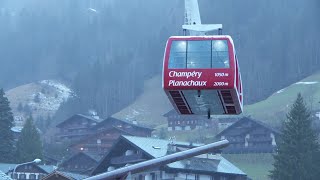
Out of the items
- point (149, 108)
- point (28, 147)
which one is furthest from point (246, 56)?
point (28, 147)

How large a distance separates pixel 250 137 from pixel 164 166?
97.4ft

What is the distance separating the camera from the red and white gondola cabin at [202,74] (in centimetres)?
2259

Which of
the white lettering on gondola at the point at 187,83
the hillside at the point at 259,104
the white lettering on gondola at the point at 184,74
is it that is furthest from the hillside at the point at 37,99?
the white lettering on gondola at the point at 187,83

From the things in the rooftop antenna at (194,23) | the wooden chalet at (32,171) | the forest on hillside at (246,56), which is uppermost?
the forest on hillside at (246,56)

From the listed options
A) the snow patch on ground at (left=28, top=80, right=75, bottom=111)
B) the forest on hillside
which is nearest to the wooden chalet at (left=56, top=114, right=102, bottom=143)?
the forest on hillside

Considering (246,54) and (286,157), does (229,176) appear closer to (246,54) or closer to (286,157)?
(286,157)

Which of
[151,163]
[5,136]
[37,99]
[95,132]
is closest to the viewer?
[151,163]

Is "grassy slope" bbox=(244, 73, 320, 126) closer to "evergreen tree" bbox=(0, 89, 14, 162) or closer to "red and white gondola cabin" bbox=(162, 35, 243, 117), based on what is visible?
"evergreen tree" bbox=(0, 89, 14, 162)

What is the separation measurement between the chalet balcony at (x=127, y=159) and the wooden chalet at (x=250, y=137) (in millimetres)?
23136

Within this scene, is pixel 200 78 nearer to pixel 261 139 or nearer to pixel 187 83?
pixel 187 83

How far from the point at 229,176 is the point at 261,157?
23.0 meters

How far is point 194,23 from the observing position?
2394 centimetres

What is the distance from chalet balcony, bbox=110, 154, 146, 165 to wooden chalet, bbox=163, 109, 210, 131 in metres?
43.3

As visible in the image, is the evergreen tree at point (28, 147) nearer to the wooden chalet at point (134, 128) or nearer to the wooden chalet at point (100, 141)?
the wooden chalet at point (100, 141)
